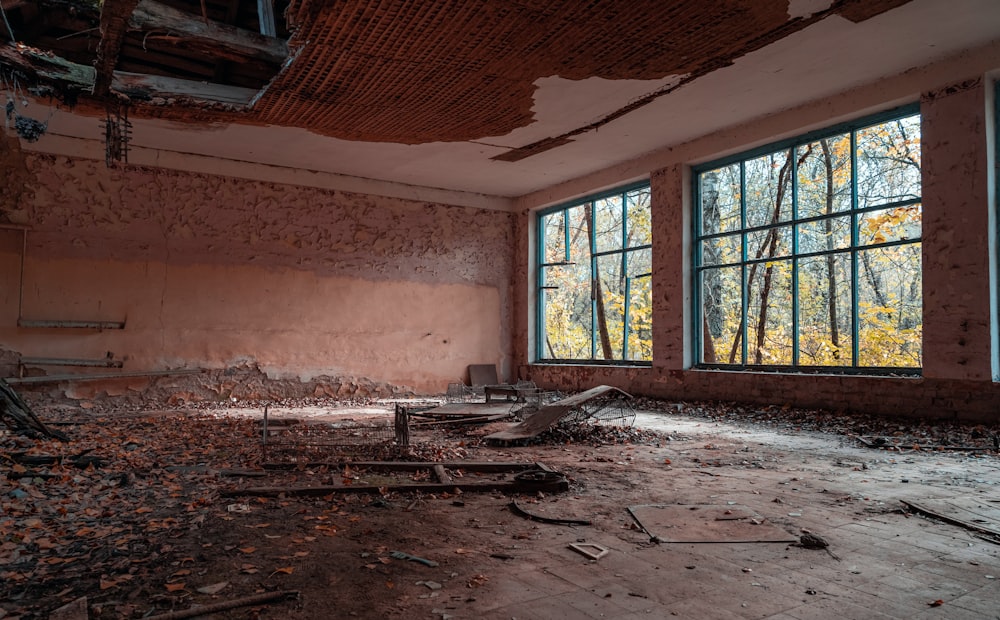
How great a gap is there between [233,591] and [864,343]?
7.90m

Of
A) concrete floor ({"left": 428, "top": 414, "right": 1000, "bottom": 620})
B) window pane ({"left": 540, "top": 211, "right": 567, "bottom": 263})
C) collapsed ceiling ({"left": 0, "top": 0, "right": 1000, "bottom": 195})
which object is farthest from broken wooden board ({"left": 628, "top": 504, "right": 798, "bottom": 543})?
window pane ({"left": 540, "top": 211, "right": 567, "bottom": 263})

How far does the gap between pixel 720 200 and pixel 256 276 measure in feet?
25.3

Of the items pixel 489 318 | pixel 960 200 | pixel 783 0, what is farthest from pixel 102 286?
pixel 960 200

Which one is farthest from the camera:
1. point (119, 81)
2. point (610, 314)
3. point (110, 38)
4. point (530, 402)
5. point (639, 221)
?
point (610, 314)

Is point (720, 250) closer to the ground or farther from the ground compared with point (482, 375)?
farther from the ground

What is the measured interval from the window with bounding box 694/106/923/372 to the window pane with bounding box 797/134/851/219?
0.7 inches

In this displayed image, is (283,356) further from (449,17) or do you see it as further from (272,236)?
(449,17)

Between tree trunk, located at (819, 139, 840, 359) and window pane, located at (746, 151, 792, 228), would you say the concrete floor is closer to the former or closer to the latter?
tree trunk, located at (819, 139, 840, 359)

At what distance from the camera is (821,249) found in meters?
8.71

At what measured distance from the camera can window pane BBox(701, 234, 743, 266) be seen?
9961 mm

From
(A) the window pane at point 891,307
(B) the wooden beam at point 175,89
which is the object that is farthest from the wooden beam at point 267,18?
(A) the window pane at point 891,307

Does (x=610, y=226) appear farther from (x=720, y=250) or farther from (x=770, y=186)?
(x=770, y=186)

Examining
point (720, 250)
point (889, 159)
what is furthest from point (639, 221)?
point (889, 159)

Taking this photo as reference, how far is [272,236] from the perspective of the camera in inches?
428
